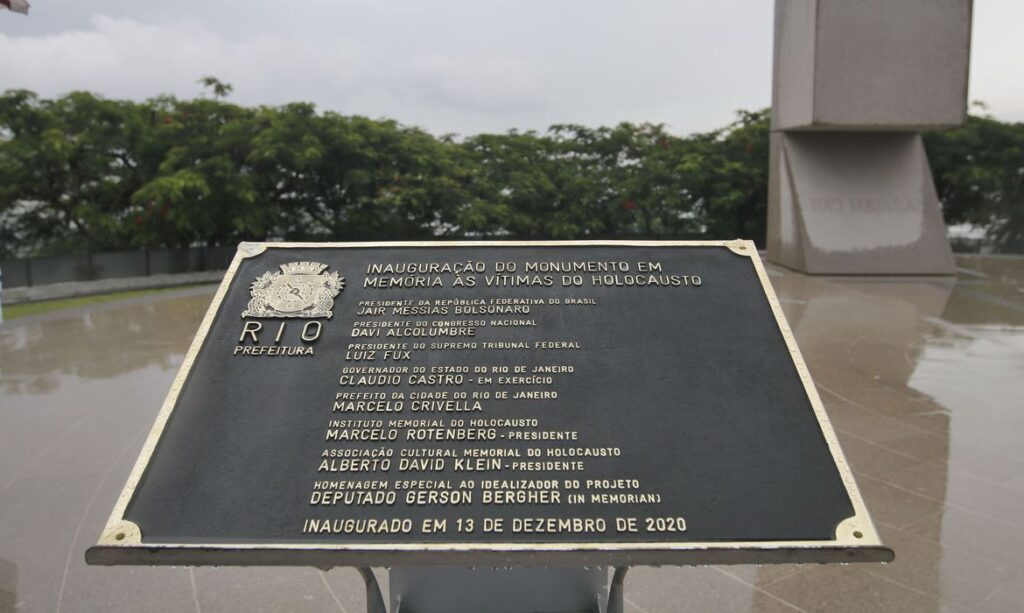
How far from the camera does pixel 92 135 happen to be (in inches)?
722

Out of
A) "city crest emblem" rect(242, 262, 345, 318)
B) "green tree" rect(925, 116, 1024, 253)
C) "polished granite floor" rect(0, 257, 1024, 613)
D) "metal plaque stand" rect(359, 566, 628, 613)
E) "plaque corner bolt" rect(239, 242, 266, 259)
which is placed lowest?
"polished granite floor" rect(0, 257, 1024, 613)

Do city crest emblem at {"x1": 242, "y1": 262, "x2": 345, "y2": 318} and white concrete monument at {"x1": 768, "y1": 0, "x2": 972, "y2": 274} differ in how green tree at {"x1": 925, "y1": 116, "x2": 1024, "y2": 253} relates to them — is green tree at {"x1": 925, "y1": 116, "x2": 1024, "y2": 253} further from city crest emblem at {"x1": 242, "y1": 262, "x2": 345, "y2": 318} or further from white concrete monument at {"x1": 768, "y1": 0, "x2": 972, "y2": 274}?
city crest emblem at {"x1": 242, "y1": 262, "x2": 345, "y2": 318}

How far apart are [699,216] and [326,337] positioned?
22.3 meters

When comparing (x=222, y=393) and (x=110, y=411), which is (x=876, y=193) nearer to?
(x=110, y=411)

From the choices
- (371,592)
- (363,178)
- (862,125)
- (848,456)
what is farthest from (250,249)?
(363,178)

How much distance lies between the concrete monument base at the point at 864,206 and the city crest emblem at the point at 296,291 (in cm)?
1299

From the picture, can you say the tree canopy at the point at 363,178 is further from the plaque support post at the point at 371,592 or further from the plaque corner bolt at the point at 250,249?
the plaque support post at the point at 371,592

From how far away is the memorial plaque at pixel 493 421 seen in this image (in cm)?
232

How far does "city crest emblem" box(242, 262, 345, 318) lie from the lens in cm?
314

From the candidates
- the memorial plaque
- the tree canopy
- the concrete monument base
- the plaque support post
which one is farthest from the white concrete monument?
the plaque support post

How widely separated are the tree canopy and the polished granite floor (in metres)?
9.06

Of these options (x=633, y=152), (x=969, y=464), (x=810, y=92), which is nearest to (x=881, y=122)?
(x=810, y=92)

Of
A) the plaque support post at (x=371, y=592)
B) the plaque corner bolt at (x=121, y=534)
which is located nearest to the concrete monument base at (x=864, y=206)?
the plaque support post at (x=371, y=592)

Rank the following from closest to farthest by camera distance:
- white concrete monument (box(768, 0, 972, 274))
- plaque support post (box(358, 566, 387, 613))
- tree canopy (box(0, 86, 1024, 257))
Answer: plaque support post (box(358, 566, 387, 613)) → white concrete monument (box(768, 0, 972, 274)) → tree canopy (box(0, 86, 1024, 257))
